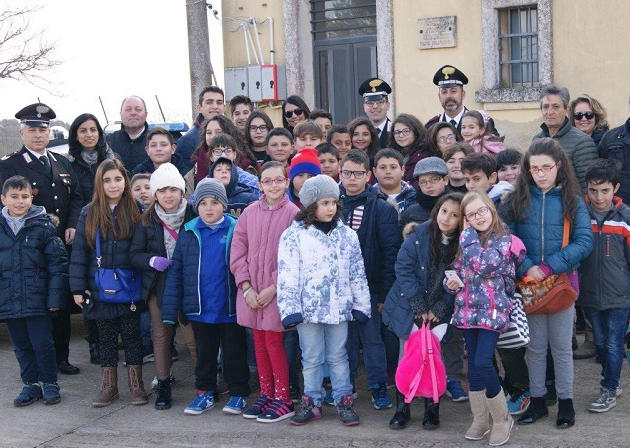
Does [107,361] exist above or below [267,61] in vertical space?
below

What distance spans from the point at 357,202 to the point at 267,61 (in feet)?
27.8

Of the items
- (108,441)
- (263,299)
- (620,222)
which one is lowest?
(108,441)

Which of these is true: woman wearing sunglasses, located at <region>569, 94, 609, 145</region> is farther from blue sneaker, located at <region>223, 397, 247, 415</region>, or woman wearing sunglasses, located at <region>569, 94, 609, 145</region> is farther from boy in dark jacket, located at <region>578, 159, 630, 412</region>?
blue sneaker, located at <region>223, 397, 247, 415</region>

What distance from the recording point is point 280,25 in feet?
46.8

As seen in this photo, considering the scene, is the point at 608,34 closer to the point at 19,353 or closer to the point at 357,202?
the point at 357,202

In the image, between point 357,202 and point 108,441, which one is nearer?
point 108,441

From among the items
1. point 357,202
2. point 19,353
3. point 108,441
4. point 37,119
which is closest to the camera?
point 108,441

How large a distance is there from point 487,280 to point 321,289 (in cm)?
100

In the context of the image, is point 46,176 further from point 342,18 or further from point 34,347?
point 342,18

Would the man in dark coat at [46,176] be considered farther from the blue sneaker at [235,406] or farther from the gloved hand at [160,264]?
the blue sneaker at [235,406]

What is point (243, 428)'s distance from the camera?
5.97 metres

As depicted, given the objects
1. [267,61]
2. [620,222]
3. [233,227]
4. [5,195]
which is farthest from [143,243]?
[267,61]

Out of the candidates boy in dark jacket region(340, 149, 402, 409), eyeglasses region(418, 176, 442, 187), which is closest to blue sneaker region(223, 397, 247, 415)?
boy in dark jacket region(340, 149, 402, 409)

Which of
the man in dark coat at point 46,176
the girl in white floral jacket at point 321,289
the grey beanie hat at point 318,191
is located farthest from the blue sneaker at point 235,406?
the man in dark coat at point 46,176
